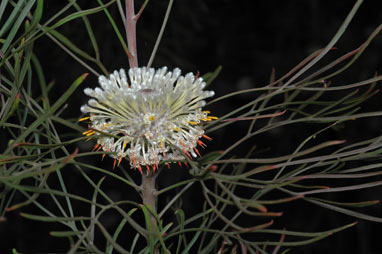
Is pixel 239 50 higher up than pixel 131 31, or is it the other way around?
pixel 239 50

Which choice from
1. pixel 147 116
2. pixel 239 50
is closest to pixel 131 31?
pixel 147 116

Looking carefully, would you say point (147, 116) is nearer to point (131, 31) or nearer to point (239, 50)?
point (131, 31)

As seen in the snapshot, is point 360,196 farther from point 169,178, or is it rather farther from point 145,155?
point 145,155

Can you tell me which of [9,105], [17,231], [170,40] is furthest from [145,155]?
[17,231]

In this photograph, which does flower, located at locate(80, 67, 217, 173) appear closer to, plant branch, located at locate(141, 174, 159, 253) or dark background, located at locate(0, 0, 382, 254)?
plant branch, located at locate(141, 174, 159, 253)

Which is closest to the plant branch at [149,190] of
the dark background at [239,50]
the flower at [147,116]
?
the flower at [147,116]

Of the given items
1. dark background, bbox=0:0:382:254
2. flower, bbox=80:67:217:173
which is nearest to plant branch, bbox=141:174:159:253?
flower, bbox=80:67:217:173
